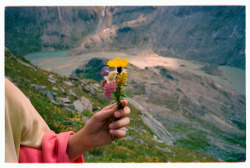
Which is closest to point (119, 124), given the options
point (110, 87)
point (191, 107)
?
point (110, 87)

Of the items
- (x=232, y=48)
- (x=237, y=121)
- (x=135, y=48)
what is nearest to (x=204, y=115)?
(x=237, y=121)

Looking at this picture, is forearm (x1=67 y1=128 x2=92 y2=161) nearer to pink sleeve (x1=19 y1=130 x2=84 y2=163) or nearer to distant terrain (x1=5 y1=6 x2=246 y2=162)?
pink sleeve (x1=19 y1=130 x2=84 y2=163)

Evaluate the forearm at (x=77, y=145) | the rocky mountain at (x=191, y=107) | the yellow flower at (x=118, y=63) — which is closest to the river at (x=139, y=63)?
the rocky mountain at (x=191, y=107)

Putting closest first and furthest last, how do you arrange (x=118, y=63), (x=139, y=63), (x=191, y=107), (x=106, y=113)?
(x=118, y=63) → (x=106, y=113) → (x=191, y=107) → (x=139, y=63)

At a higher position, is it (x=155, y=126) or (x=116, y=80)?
(x=116, y=80)

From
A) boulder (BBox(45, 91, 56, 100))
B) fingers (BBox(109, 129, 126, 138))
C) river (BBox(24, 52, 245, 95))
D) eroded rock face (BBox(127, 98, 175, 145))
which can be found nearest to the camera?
fingers (BBox(109, 129, 126, 138))

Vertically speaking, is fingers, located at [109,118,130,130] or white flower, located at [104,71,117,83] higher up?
white flower, located at [104,71,117,83]

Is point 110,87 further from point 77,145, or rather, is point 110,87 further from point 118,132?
point 77,145

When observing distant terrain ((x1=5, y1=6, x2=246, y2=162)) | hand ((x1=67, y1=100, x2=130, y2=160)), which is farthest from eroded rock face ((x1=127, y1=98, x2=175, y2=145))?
hand ((x1=67, y1=100, x2=130, y2=160))
